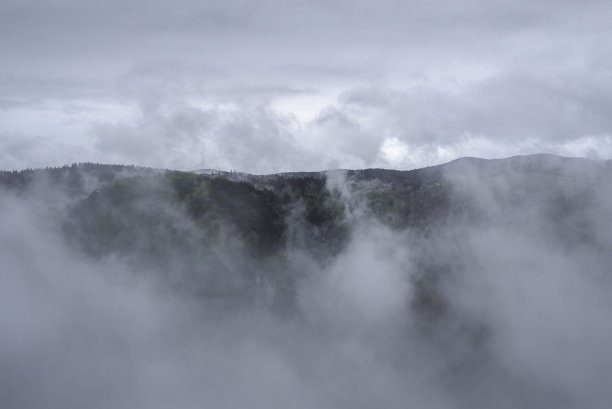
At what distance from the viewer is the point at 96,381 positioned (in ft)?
613

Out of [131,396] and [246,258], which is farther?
[246,258]

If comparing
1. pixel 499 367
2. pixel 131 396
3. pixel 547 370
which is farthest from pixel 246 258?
pixel 547 370

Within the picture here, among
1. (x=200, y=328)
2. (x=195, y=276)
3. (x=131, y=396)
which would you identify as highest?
(x=195, y=276)

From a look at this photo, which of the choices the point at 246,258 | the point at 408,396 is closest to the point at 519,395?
the point at 408,396

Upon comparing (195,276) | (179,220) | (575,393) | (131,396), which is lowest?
(131,396)

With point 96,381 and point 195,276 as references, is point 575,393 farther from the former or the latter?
point 96,381

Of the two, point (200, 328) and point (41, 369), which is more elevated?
point (200, 328)

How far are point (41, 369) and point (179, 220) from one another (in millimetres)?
74601

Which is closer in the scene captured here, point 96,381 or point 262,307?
point 96,381

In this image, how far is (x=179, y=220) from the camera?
19762 centimetres

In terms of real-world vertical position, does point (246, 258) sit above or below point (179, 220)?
below

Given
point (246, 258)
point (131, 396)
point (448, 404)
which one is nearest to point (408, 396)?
point (448, 404)

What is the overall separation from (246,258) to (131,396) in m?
63.7

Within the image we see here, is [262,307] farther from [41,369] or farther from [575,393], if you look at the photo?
[575,393]
